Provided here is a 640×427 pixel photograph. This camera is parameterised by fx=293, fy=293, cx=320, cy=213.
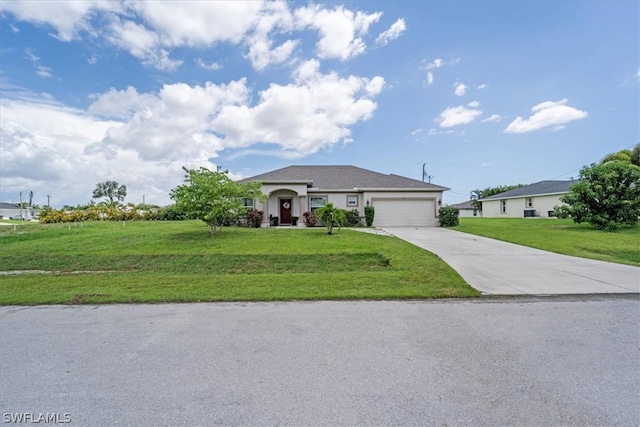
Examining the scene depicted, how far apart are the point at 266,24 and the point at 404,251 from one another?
11.6 meters

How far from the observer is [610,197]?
1686 cm

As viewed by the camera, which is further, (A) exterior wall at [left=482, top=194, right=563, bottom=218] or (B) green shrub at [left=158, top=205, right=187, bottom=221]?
(A) exterior wall at [left=482, top=194, right=563, bottom=218]

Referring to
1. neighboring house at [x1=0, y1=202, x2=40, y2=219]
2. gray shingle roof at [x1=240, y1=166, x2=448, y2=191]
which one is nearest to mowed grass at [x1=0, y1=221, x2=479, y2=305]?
gray shingle roof at [x1=240, y1=166, x2=448, y2=191]

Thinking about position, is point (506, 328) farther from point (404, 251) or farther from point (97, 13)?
point (97, 13)

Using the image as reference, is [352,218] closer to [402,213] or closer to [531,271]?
[402,213]

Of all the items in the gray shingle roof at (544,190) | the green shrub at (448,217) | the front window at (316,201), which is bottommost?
the green shrub at (448,217)

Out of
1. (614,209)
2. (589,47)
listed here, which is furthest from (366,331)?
(614,209)

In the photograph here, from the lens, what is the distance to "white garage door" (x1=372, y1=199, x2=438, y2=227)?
2077 centimetres

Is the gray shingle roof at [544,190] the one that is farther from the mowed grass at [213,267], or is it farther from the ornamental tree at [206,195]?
the ornamental tree at [206,195]

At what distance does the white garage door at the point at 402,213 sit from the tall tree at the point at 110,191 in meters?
54.2

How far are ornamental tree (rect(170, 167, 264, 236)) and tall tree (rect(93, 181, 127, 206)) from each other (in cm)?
5189

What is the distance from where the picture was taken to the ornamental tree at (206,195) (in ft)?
43.1

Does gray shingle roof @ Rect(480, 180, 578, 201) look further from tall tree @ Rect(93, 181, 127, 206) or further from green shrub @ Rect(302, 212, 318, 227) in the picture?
tall tree @ Rect(93, 181, 127, 206)

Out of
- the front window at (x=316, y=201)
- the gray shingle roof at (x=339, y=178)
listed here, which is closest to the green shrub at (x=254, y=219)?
the gray shingle roof at (x=339, y=178)
